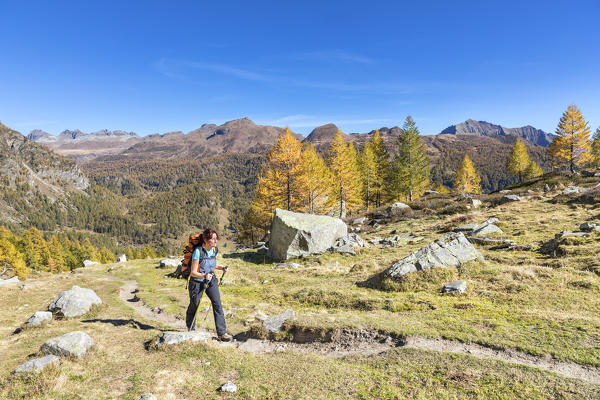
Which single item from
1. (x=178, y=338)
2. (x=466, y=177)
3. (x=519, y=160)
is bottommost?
(x=178, y=338)

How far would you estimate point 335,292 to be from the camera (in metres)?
13.8

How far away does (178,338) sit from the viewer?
8.98 meters

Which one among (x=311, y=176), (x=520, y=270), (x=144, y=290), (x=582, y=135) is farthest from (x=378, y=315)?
(x=582, y=135)

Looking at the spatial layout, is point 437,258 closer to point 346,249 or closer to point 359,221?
point 346,249

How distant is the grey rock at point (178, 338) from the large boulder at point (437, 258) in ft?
31.0

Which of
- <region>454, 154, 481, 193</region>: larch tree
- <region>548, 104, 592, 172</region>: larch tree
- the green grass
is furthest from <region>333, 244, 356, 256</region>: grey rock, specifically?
<region>454, 154, 481, 193</region>: larch tree

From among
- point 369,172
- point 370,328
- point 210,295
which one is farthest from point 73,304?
point 369,172

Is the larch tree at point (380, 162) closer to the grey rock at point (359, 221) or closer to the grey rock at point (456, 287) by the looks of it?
the grey rock at point (359, 221)

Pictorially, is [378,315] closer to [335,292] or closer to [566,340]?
[335,292]

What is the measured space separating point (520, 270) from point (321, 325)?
9.62 m

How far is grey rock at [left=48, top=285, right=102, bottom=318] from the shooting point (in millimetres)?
13281

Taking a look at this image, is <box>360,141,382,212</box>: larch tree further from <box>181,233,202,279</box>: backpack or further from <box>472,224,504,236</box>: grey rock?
<box>181,233,202,279</box>: backpack

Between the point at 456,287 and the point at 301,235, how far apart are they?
15.1m

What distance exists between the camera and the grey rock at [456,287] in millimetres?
12180
